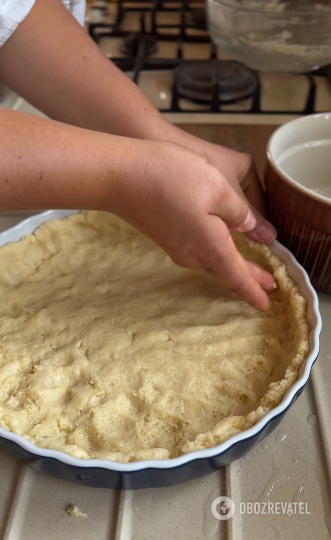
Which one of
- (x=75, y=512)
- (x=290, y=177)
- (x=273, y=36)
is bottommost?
(x=75, y=512)

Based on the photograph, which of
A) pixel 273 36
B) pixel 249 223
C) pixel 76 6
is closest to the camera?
pixel 249 223

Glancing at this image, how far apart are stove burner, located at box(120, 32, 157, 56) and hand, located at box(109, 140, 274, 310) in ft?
2.90

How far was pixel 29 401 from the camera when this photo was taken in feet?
2.02

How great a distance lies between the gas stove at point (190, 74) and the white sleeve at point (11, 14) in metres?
0.48

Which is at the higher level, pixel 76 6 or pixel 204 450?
pixel 76 6

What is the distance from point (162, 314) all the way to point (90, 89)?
1.28ft

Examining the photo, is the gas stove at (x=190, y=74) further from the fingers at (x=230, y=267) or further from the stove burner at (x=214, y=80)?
the fingers at (x=230, y=267)

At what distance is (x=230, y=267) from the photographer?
2.20ft

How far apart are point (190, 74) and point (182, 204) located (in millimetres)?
821

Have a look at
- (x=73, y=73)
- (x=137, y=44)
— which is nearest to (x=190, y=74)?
(x=137, y=44)

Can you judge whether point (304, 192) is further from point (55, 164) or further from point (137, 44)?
point (137, 44)

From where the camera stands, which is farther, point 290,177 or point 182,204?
point 290,177

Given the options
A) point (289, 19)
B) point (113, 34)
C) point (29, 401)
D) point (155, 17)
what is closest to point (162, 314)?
point (29, 401)

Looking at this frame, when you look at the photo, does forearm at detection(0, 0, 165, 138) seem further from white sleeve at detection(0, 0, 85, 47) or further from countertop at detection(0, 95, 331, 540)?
countertop at detection(0, 95, 331, 540)
